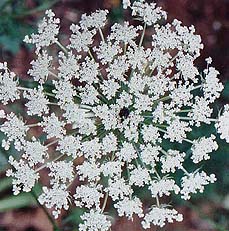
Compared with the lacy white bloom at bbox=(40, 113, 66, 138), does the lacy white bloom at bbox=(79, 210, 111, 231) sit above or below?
below

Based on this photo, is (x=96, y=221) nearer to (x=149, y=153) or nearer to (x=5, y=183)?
(x=149, y=153)

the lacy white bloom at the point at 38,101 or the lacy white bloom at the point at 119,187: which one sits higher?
the lacy white bloom at the point at 38,101

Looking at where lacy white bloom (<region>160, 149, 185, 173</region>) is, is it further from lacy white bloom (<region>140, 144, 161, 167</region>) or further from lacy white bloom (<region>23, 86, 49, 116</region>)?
lacy white bloom (<region>23, 86, 49, 116</region>)

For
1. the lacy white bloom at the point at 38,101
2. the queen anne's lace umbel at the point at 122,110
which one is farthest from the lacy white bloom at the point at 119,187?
the lacy white bloom at the point at 38,101

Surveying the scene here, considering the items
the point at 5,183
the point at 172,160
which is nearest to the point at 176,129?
the point at 172,160

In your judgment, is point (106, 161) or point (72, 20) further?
point (72, 20)

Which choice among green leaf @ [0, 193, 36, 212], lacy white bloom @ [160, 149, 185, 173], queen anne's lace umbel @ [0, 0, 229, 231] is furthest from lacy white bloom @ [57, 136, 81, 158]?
green leaf @ [0, 193, 36, 212]

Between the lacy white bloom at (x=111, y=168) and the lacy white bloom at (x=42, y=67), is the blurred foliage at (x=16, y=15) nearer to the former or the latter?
the lacy white bloom at (x=42, y=67)

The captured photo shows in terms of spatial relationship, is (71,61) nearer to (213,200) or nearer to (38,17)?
(38,17)

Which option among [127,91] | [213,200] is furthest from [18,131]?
[213,200]

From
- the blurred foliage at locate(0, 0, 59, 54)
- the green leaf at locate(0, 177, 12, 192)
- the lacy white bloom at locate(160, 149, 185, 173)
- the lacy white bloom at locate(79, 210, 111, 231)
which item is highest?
the blurred foliage at locate(0, 0, 59, 54)

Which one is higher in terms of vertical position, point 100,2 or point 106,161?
point 100,2
